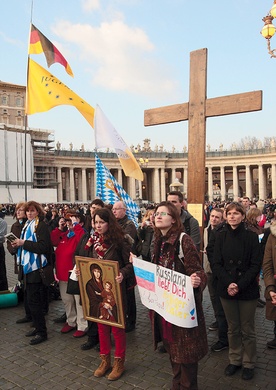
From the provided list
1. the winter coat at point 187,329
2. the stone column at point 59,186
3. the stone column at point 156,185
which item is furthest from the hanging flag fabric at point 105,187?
the stone column at point 156,185

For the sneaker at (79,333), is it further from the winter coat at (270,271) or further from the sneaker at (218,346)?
the winter coat at (270,271)

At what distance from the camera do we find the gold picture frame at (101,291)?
4141 mm

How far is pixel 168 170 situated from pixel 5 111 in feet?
121

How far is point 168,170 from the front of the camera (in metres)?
77.1

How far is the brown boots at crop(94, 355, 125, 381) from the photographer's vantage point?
416cm

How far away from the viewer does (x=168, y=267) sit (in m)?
3.44

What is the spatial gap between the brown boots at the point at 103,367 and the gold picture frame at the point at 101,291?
46 cm

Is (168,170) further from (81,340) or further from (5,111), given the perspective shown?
(81,340)

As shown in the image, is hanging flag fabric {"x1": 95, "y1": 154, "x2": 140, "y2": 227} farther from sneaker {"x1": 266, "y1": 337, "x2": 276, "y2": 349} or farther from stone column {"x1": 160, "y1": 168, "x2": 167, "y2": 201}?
stone column {"x1": 160, "y1": 168, "x2": 167, "y2": 201}

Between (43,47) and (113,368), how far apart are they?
793 cm

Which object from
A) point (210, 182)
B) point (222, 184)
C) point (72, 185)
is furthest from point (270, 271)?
point (222, 184)

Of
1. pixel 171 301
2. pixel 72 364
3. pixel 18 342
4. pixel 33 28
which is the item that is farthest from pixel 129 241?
pixel 33 28

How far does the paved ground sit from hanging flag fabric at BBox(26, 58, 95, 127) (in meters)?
4.90

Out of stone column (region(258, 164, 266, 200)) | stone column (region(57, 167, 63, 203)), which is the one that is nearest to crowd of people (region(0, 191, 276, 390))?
stone column (region(57, 167, 63, 203))
